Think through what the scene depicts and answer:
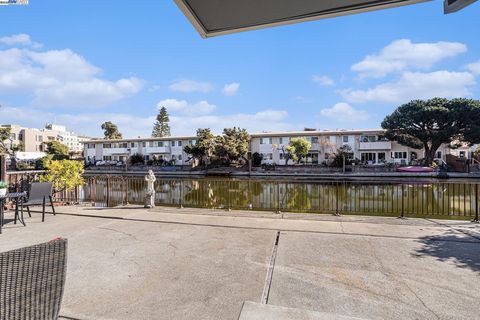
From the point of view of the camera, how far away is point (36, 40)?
10625mm

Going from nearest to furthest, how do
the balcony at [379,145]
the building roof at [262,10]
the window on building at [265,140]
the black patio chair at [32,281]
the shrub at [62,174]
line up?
1. the black patio chair at [32,281]
2. the building roof at [262,10]
3. the shrub at [62,174]
4. the balcony at [379,145]
5. the window on building at [265,140]

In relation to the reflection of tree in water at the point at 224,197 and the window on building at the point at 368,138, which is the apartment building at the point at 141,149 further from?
the reflection of tree in water at the point at 224,197

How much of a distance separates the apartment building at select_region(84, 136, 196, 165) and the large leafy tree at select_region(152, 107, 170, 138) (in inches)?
1293

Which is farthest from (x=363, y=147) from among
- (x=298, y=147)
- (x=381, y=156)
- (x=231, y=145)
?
(x=231, y=145)

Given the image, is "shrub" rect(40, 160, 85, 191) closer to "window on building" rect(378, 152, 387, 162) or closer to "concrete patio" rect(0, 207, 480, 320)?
"concrete patio" rect(0, 207, 480, 320)

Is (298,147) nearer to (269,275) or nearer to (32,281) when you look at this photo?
(269,275)

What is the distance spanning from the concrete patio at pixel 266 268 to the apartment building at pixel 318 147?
33578 millimetres

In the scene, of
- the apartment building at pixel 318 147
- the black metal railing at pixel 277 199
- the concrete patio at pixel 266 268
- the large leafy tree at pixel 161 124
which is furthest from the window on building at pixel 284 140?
the large leafy tree at pixel 161 124

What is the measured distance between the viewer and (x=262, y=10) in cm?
266

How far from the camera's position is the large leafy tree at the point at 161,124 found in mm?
83500

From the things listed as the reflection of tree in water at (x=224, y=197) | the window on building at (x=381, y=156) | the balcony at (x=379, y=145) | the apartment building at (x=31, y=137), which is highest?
the apartment building at (x=31, y=137)

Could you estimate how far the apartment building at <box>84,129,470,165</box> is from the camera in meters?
37.1

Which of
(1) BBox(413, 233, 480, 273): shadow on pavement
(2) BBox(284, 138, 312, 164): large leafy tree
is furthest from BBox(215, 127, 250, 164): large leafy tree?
(1) BBox(413, 233, 480, 273): shadow on pavement

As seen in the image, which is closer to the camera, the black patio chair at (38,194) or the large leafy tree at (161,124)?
the black patio chair at (38,194)
